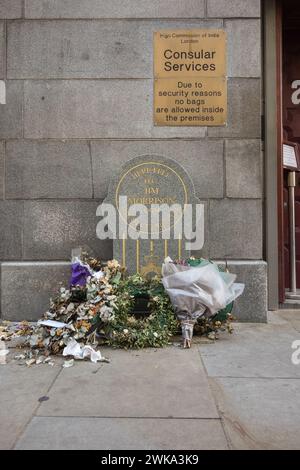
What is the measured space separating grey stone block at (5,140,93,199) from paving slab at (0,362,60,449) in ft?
7.68

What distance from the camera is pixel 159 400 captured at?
10.5 ft

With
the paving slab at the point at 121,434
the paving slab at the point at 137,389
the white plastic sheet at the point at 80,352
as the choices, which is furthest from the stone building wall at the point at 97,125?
the paving slab at the point at 121,434

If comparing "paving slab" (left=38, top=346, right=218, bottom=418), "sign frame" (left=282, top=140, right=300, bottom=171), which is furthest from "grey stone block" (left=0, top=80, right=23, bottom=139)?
"sign frame" (left=282, top=140, right=300, bottom=171)

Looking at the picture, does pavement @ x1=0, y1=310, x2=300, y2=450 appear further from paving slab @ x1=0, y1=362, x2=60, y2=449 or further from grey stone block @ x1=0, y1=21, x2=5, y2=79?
grey stone block @ x1=0, y1=21, x2=5, y2=79

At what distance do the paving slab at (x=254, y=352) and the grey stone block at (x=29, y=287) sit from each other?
7.00 feet

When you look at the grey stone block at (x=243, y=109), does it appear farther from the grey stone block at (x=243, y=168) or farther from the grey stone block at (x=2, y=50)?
the grey stone block at (x=2, y=50)

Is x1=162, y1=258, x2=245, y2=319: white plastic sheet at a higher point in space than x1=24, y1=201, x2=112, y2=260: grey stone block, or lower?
lower

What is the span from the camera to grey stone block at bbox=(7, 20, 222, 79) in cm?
575

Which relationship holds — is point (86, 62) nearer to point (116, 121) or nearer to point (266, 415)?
point (116, 121)

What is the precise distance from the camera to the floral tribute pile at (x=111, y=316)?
14.7ft

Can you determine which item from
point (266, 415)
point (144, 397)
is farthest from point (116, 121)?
point (266, 415)

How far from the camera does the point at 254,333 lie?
16.7ft

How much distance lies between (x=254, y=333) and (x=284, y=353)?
753 mm

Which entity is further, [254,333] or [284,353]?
[254,333]
